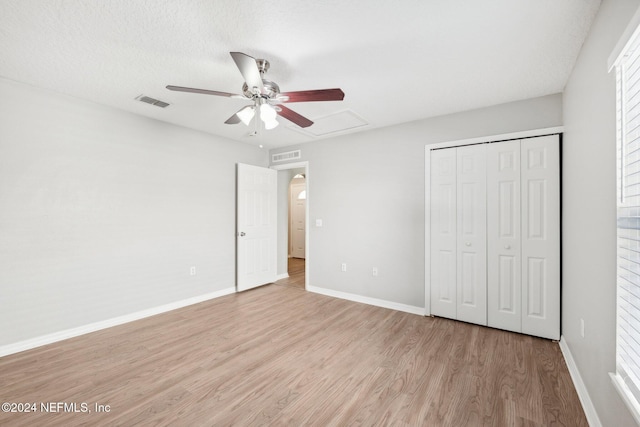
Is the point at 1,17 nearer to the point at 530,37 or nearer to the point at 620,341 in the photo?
the point at 530,37

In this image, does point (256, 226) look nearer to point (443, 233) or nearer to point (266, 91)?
point (266, 91)

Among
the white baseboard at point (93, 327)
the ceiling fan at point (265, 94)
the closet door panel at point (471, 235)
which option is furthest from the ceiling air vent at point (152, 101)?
the closet door panel at point (471, 235)

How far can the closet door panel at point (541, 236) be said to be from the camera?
8.73 feet

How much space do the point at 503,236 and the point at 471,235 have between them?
31cm

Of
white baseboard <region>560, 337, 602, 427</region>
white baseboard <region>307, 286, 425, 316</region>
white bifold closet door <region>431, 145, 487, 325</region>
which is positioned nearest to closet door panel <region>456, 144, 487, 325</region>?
white bifold closet door <region>431, 145, 487, 325</region>

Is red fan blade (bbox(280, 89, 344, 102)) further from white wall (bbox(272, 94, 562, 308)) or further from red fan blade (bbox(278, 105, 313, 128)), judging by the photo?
white wall (bbox(272, 94, 562, 308))

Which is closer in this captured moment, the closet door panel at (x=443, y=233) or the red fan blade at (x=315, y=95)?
the red fan blade at (x=315, y=95)

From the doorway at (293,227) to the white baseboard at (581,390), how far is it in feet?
10.5

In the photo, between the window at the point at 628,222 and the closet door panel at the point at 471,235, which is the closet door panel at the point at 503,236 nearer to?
the closet door panel at the point at 471,235

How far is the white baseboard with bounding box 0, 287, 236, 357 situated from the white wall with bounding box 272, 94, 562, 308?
187cm

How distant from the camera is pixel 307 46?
6.45 ft

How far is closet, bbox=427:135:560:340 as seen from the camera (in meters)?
2.70

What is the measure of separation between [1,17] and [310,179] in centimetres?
342

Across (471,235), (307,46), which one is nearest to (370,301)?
(471,235)
